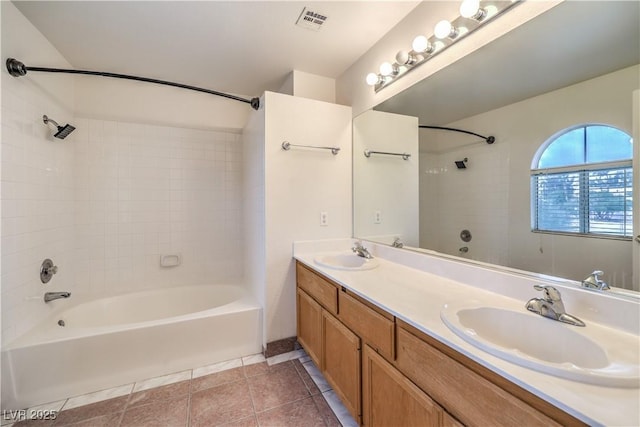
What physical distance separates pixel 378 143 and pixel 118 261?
271 cm

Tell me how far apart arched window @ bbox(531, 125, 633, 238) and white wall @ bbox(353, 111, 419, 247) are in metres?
0.74

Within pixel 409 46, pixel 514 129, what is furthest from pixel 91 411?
pixel 409 46

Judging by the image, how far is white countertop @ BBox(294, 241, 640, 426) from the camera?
546 mm

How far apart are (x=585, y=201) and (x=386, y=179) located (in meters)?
1.24

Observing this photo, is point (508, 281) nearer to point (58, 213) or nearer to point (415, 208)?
point (415, 208)

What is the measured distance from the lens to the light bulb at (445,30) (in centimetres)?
141

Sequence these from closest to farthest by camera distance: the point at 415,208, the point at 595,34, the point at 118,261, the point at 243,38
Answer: the point at 595,34 < the point at 415,208 < the point at 243,38 < the point at 118,261

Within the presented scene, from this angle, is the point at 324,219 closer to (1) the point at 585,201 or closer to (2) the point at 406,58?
(2) the point at 406,58

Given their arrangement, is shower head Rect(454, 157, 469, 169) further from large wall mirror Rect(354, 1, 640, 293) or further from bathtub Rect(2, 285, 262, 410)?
bathtub Rect(2, 285, 262, 410)

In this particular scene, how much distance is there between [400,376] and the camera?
105cm

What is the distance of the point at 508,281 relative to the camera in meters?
1.18

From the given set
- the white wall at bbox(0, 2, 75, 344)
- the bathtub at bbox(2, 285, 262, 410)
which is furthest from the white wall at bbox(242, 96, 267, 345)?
the white wall at bbox(0, 2, 75, 344)

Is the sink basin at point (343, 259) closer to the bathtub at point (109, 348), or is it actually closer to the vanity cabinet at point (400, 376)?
the vanity cabinet at point (400, 376)

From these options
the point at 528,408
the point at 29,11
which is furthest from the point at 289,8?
the point at 528,408
